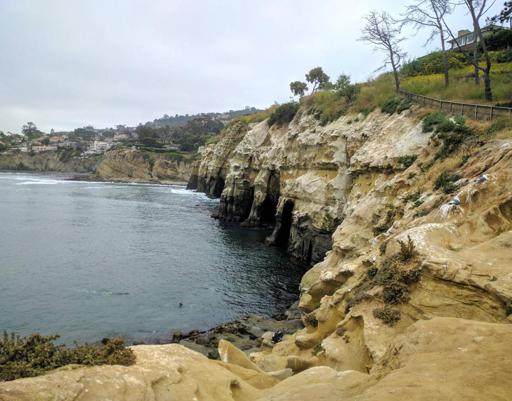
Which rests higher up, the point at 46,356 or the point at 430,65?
the point at 430,65

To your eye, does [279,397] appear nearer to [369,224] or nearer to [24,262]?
[369,224]

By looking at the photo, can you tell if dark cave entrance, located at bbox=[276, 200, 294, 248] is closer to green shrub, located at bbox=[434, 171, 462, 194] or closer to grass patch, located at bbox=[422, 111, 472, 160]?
grass patch, located at bbox=[422, 111, 472, 160]

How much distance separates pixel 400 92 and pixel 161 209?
47846 millimetres

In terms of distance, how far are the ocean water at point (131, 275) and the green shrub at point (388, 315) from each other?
15.6 meters

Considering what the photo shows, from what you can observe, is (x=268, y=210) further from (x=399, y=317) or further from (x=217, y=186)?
(x=399, y=317)

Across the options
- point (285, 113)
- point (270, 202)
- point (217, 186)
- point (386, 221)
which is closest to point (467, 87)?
point (386, 221)

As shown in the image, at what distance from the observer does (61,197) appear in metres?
81.0

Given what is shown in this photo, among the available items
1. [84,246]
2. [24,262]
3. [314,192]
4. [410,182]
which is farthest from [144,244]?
[410,182]

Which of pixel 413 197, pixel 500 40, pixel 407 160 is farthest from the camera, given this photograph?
pixel 500 40

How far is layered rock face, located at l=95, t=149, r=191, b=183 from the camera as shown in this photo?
14038 centimetres

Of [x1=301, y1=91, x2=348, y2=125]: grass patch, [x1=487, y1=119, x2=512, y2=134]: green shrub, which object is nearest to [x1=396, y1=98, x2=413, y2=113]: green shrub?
[x1=301, y1=91, x2=348, y2=125]: grass patch

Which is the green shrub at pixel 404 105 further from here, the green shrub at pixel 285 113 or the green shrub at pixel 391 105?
the green shrub at pixel 285 113

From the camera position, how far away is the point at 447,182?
17953 millimetres

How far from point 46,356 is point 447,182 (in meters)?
17.0
